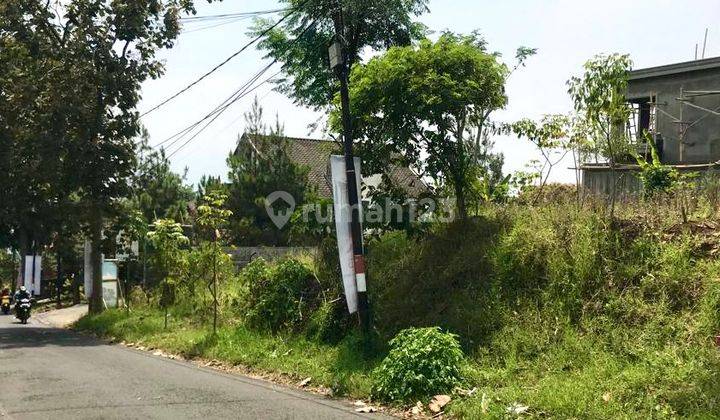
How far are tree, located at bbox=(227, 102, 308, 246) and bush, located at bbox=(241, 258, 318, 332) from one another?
9.75 meters

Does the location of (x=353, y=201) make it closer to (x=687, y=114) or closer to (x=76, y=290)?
(x=687, y=114)

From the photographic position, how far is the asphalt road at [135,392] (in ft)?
26.5

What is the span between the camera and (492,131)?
13531mm

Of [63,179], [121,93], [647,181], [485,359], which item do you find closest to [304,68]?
[121,93]

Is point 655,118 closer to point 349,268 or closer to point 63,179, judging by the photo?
point 349,268

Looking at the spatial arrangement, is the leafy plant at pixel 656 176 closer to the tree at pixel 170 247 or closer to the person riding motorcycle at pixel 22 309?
the tree at pixel 170 247

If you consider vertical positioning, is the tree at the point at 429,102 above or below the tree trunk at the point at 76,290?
above

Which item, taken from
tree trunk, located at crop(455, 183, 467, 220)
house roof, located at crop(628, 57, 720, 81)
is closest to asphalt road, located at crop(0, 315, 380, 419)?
tree trunk, located at crop(455, 183, 467, 220)

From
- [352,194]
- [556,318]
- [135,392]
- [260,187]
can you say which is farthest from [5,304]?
[556,318]

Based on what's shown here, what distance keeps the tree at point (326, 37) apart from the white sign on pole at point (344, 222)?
8.00 m

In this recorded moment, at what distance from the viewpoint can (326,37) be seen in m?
19.6

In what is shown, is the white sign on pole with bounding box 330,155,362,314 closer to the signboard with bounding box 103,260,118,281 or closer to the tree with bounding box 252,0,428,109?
the tree with bounding box 252,0,428,109

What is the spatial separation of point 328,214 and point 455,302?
363 centimetres

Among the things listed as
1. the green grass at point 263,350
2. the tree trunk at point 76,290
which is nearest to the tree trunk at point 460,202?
the green grass at point 263,350
